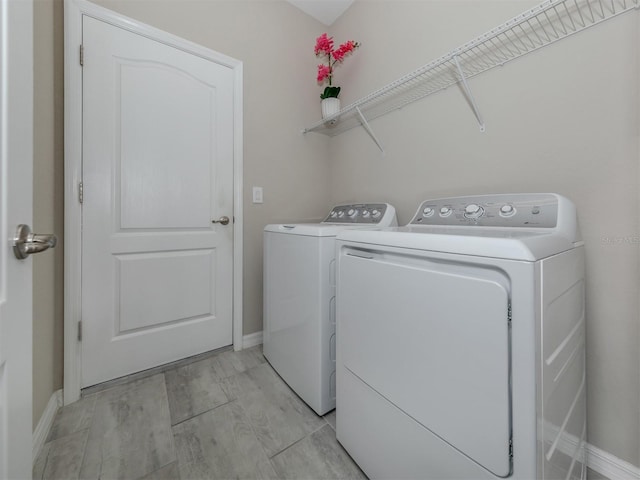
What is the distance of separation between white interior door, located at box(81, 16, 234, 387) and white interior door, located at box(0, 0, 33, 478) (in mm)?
1071

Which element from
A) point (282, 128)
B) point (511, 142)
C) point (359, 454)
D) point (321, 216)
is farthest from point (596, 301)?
point (282, 128)

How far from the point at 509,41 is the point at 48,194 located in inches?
87.9

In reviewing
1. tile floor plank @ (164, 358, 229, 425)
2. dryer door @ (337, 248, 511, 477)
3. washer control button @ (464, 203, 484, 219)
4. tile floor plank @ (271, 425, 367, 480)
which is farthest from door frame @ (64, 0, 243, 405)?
washer control button @ (464, 203, 484, 219)

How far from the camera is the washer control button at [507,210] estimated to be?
1021 mm

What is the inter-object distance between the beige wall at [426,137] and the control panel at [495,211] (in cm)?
20

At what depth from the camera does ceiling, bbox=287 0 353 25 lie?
2.06 metres

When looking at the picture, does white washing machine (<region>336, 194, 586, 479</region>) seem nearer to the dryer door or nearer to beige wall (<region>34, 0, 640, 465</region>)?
the dryer door

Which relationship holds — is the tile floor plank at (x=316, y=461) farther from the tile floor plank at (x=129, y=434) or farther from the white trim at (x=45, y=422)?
the white trim at (x=45, y=422)

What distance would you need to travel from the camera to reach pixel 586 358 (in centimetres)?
102

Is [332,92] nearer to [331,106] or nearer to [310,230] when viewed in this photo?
[331,106]

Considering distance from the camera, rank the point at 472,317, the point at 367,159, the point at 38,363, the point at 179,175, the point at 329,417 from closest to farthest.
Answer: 1. the point at 472,317
2. the point at 38,363
3. the point at 329,417
4. the point at 179,175
5. the point at 367,159

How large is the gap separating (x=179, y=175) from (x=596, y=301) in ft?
→ 7.10

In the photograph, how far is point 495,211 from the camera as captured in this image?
3.50 feet

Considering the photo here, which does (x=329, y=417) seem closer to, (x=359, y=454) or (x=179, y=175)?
(x=359, y=454)
